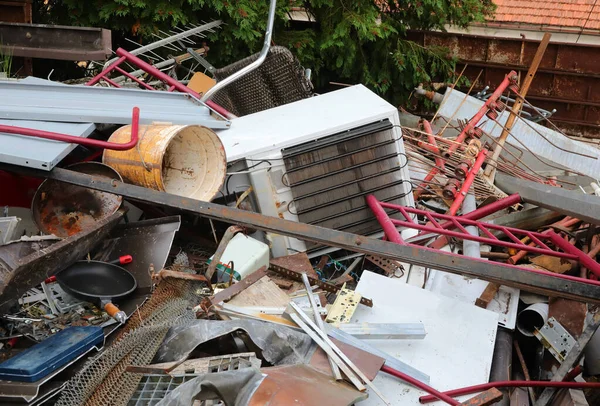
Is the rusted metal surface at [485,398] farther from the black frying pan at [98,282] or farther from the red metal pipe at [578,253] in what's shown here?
the black frying pan at [98,282]

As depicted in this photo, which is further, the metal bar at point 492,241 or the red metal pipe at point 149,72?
the red metal pipe at point 149,72

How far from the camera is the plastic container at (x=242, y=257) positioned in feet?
15.1

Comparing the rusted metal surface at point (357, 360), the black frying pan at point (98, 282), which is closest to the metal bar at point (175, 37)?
the black frying pan at point (98, 282)

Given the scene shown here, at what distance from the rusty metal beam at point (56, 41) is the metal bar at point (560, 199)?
13.6 feet

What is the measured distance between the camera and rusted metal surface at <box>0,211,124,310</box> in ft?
11.9

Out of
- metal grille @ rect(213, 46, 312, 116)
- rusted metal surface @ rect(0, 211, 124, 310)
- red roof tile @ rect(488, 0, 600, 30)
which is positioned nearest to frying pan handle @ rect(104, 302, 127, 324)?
rusted metal surface @ rect(0, 211, 124, 310)

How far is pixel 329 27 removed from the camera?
8.37m

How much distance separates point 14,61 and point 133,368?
5.03 metres

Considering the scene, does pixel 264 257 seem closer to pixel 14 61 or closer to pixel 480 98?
pixel 14 61

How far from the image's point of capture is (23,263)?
3660mm

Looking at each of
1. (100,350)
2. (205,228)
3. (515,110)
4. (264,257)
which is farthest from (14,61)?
(515,110)

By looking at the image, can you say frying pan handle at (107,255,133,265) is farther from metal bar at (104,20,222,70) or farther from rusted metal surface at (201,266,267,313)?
metal bar at (104,20,222,70)

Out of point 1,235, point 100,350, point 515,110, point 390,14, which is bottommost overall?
point 100,350

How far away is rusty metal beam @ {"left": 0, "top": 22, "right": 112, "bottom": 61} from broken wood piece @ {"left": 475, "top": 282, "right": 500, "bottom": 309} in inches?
163
